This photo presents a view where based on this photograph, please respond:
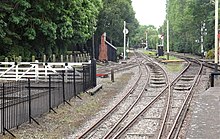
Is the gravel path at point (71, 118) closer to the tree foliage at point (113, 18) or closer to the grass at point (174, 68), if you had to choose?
the grass at point (174, 68)

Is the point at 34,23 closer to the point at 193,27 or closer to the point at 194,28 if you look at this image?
the point at 194,28

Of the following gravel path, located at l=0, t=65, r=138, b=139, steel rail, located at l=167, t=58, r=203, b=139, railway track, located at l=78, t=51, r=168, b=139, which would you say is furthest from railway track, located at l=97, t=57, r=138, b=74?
steel rail, located at l=167, t=58, r=203, b=139

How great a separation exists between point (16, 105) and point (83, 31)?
84.2ft

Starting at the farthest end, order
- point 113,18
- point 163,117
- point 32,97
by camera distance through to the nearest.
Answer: point 113,18 < point 163,117 < point 32,97

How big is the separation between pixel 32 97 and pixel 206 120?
18.7 feet

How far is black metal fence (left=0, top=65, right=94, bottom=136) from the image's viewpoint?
12.1 meters

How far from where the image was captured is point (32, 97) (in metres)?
14.2

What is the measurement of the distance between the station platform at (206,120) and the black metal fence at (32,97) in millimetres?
4953

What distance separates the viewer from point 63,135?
40.6ft

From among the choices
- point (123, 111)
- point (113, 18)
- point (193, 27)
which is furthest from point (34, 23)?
point (193, 27)

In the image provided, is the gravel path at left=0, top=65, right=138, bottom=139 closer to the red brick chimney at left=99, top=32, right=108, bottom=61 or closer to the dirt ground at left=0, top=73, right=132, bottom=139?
the dirt ground at left=0, top=73, right=132, bottom=139

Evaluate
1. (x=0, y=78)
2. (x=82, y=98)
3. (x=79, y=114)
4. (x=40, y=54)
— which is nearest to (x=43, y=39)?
(x=40, y=54)

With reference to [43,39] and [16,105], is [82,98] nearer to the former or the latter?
[16,105]

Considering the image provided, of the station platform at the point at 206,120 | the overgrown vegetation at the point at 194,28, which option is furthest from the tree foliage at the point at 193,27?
the station platform at the point at 206,120
